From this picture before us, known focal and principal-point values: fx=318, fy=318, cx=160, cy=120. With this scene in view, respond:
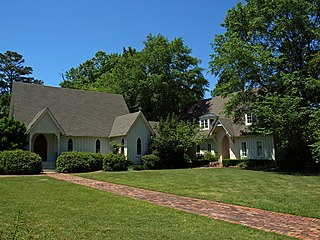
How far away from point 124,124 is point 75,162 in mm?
8086

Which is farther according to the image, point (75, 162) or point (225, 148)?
point (225, 148)

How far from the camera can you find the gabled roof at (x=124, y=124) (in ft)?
107

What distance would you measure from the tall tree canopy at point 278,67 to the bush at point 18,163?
18.0m

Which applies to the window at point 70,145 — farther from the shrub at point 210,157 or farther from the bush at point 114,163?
the shrub at point 210,157

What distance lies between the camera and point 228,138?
123 ft

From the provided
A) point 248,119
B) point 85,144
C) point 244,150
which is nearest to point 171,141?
point 244,150

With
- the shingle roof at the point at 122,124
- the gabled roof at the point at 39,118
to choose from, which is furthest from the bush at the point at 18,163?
the shingle roof at the point at 122,124

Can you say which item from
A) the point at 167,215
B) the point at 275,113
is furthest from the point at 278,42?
the point at 167,215

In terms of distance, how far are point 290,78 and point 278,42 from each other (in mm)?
5342

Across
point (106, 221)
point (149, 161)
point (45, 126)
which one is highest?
point (45, 126)

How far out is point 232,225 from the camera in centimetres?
798

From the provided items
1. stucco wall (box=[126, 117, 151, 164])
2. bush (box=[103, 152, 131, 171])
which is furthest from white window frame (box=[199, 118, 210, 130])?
bush (box=[103, 152, 131, 171])

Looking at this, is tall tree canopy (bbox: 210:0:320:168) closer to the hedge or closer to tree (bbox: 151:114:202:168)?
the hedge

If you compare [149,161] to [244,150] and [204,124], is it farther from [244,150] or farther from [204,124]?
[204,124]
